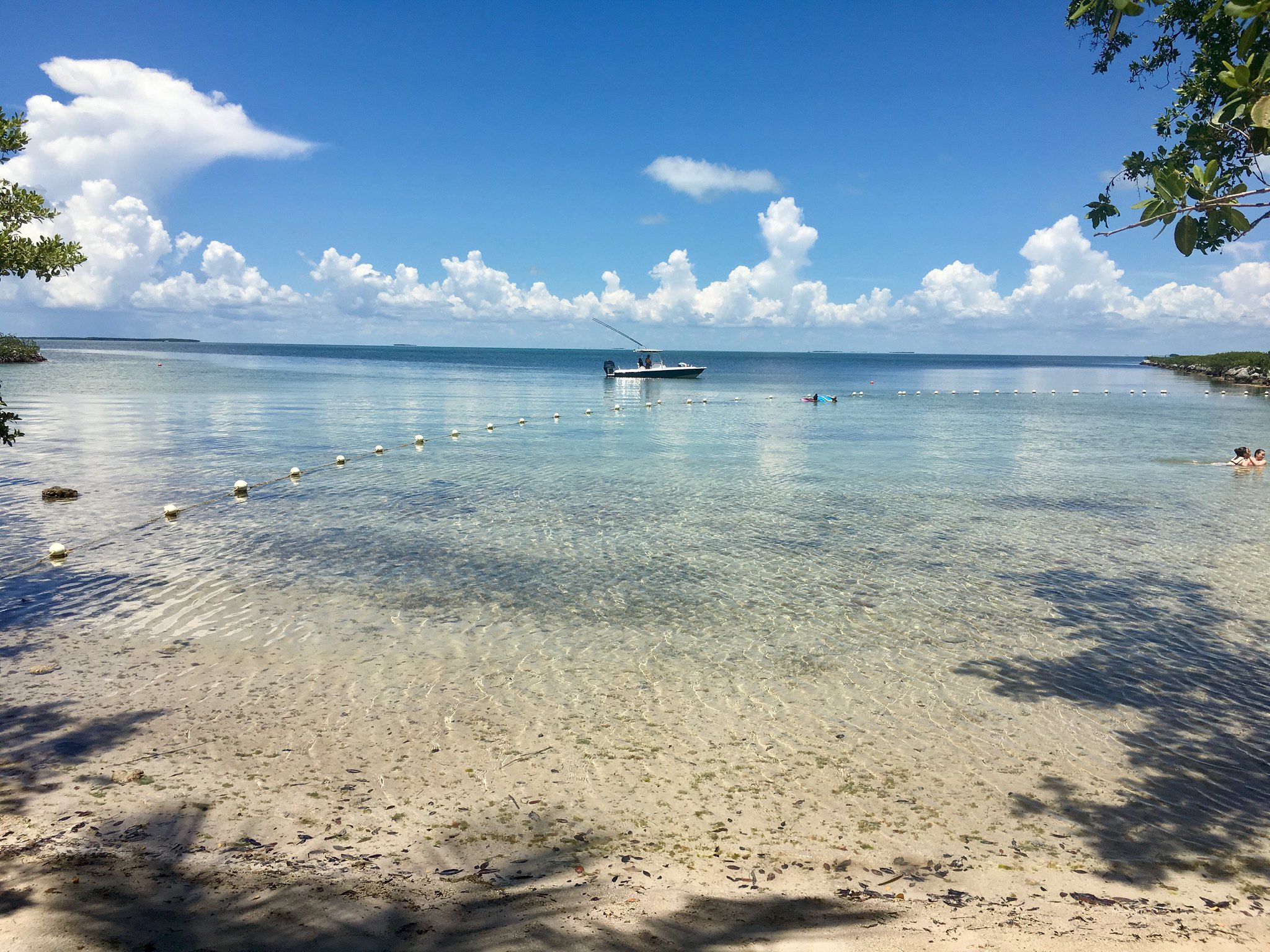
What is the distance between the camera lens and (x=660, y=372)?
8388cm

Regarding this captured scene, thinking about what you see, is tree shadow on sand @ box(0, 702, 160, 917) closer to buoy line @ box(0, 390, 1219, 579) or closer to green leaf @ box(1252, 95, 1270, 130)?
buoy line @ box(0, 390, 1219, 579)

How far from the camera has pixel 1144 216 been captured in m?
5.42

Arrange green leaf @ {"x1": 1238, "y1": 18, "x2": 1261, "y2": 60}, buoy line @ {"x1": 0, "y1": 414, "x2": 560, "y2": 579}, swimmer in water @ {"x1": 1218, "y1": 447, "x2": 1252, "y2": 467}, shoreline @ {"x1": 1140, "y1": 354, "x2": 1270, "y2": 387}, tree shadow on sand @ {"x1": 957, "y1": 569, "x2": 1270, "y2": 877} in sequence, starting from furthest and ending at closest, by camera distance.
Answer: shoreline @ {"x1": 1140, "y1": 354, "x2": 1270, "y2": 387} → swimmer in water @ {"x1": 1218, "y1": 447, "x2": 1252, "y2": 467} → buoy line @ {"x1": 0, "y1": 414, "x2": 560, "y2": 579} → tree shadow on sand @ {"x1": 957, "y1": 569, "x2": 1270, "y2": 877} → green leaf @ {"x1": 1238, "y1": 18, "x2": 1261, "y2": 60}

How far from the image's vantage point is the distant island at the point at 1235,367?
80438mm

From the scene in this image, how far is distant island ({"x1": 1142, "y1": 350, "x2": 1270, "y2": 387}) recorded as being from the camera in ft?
264

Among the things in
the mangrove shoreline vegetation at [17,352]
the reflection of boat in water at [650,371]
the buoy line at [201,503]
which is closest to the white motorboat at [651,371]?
the reflection of boat in water at [650,371]

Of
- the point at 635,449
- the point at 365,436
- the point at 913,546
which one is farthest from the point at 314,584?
the point at 365,436

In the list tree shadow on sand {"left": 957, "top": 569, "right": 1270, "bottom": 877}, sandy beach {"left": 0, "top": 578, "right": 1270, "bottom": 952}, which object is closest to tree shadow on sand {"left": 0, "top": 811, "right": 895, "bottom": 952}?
sandy beach {"left": 0, "top": 578, "right": 1270, "bottom": 952}

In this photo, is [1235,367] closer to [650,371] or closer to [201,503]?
[650,371]

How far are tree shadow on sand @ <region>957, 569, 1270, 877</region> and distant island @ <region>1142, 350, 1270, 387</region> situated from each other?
82923mm

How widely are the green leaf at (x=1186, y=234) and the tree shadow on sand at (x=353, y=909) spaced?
182 inches

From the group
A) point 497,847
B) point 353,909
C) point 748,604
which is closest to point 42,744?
point 353,909

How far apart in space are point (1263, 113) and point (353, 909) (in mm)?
6777

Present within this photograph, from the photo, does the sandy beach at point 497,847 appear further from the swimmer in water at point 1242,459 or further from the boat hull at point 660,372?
the boat hull at point 660,372
